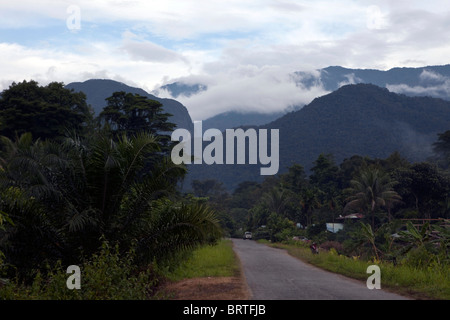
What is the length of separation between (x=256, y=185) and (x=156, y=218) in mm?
104741

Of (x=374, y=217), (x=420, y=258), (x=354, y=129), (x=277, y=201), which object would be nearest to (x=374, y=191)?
(x=374, y=217)

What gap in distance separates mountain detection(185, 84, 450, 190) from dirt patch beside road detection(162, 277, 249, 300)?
126 meters

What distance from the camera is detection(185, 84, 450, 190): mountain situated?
14275 cm

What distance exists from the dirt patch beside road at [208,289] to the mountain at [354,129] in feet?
413

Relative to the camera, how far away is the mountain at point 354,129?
468 ft

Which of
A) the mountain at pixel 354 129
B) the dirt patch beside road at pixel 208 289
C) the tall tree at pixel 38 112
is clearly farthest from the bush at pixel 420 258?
the mountain at pixel 354 129

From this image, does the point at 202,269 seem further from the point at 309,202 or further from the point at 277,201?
the point at 277,201

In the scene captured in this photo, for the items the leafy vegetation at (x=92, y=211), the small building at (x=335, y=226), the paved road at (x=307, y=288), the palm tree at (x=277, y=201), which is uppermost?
the leafy vegetation at (x=92, y=211)

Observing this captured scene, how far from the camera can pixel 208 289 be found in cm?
1165

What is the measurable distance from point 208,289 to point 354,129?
148687 millimetres

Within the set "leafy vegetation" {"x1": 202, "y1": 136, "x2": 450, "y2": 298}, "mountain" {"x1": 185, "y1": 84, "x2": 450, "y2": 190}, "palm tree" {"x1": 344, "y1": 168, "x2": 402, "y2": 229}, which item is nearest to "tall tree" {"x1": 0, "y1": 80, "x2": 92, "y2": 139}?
"leafy vegetation" {"x1": 202, "y1": 136, "x2": 450, "y2": 298}

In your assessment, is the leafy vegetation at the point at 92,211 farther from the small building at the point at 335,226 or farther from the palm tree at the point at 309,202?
the small building at the point at 335,226
